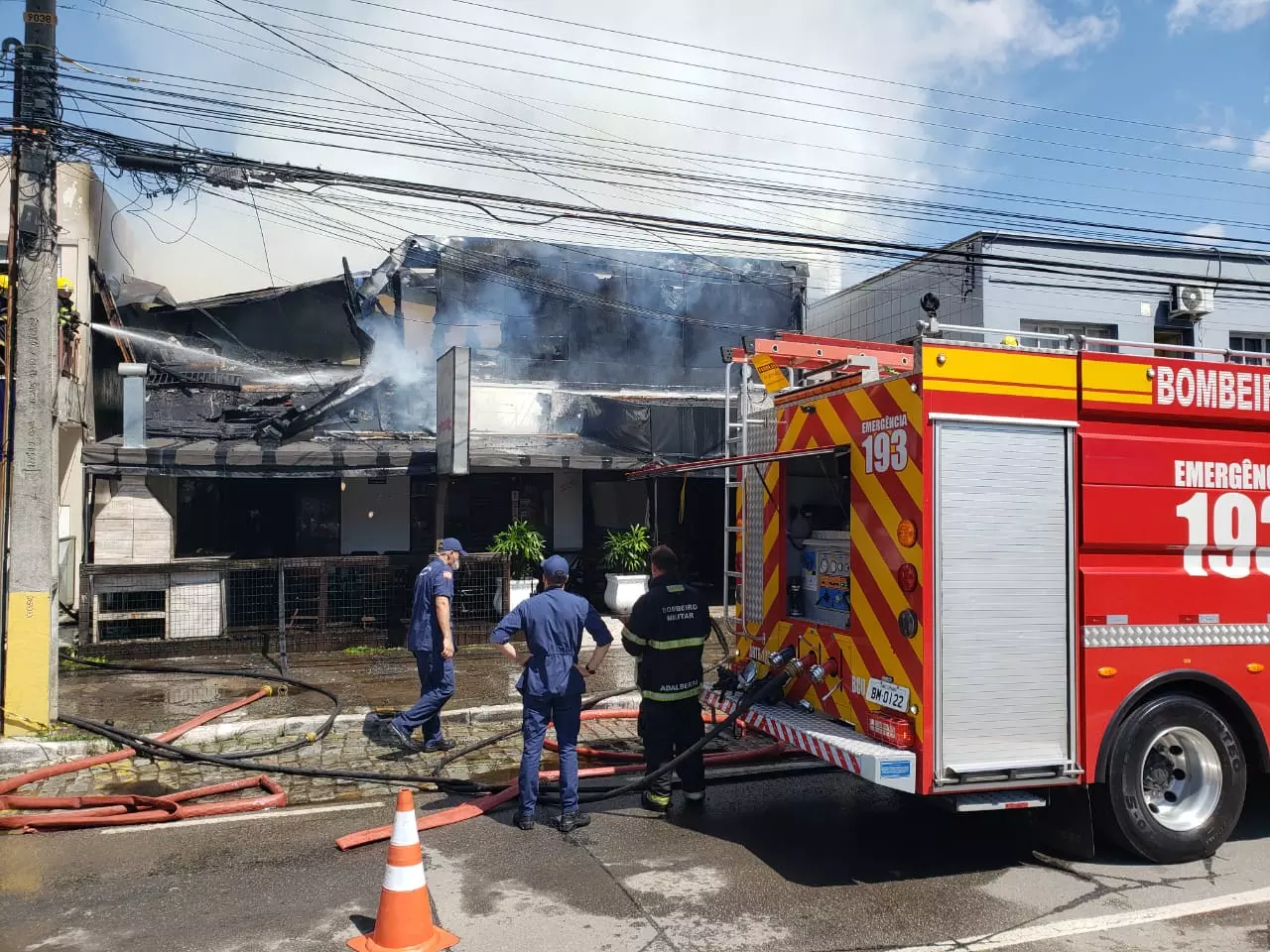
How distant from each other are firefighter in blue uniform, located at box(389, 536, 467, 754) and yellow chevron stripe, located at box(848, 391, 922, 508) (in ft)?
11.8

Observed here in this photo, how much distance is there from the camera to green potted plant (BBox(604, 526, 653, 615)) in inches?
546

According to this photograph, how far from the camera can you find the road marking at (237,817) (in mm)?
5980

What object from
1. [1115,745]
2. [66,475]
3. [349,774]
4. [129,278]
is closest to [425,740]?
[349,774]

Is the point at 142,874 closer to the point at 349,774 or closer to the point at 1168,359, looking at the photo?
the point at 349,774

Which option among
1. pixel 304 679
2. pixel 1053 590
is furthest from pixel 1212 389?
pixel 304 679

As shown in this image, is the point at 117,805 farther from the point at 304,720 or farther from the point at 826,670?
the point at 826,670

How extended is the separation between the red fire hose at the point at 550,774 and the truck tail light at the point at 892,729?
973 millimetres

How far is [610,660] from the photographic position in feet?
38.5

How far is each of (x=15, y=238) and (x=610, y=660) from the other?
739cm

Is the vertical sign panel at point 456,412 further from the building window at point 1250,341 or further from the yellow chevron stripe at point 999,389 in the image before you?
the building window at point 1250,341

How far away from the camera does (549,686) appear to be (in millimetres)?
6059

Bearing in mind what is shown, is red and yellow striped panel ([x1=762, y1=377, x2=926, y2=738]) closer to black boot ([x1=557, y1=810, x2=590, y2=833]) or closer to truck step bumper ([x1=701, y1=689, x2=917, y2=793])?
truck step bumper ([x1=701, y1=689, x2=917, y2=793])

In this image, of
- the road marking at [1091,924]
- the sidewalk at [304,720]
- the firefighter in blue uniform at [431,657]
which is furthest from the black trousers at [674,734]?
the road marking at [1091,924]

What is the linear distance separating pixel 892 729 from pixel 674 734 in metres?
1.81
